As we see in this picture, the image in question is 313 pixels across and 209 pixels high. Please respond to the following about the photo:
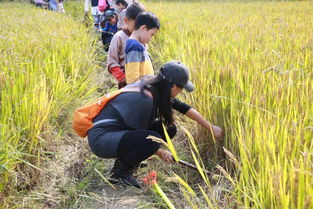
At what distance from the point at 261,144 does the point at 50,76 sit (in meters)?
1.78

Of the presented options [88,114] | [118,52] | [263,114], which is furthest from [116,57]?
[263,114]

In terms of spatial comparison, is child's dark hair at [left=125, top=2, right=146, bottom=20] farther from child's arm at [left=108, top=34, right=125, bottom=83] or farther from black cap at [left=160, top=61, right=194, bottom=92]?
black cap at [left=160, top=61, right=194, bottom=92]

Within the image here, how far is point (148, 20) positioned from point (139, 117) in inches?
30.0

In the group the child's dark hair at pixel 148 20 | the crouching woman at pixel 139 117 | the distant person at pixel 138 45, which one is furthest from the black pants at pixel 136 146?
the child's dark hair at pixel 148 20

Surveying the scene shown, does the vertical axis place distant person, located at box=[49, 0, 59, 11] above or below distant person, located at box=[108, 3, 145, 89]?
below

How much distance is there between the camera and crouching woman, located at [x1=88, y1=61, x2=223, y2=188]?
1.67 metres

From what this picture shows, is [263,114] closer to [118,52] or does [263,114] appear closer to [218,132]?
[218,132]

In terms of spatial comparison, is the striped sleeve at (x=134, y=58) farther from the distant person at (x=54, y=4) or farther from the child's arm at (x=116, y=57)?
the distant person at (x=54, y=4)

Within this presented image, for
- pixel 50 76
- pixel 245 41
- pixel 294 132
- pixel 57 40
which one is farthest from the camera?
pixel 57 40

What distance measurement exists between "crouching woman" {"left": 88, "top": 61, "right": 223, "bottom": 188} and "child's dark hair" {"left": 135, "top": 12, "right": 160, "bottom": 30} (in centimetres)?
58

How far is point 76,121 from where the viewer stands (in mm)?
1826

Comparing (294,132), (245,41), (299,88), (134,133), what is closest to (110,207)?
(134,133)

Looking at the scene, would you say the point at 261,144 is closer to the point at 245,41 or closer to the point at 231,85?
the point at 231,85

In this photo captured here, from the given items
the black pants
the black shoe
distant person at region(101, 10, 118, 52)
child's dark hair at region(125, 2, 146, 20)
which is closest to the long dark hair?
the black pants
